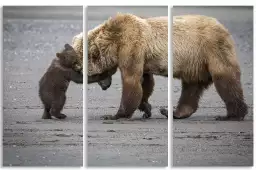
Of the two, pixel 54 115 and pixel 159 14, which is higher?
pixel 159 14

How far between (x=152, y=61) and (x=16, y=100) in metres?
1.58

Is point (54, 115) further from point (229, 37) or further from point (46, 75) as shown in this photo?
point (229, 37)

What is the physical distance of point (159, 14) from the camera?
54.9 ft

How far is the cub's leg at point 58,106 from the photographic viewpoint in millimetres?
16641

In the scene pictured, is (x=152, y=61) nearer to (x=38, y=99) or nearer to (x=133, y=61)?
(x=133, y=61)

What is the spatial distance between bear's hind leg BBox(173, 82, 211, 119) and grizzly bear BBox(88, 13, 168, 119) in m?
0.33

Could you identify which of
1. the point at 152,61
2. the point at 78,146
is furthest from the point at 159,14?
the point at 78,146

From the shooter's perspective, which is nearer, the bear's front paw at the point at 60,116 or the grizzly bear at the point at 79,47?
the bear's front paw at the point at 60,116

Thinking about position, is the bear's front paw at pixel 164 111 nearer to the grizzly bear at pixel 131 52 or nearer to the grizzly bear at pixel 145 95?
the grizzly bear at pixel 145 95

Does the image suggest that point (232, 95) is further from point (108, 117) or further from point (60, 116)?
point (60, 116)

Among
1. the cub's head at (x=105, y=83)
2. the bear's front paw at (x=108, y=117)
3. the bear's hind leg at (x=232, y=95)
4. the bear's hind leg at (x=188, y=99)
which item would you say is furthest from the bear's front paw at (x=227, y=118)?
the cub's head at (x=105, y=83)

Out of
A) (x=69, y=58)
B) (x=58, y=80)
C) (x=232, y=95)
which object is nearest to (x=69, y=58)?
(x=69, y=58)

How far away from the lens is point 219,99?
16.8 m

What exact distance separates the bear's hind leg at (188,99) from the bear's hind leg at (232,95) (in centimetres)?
19
